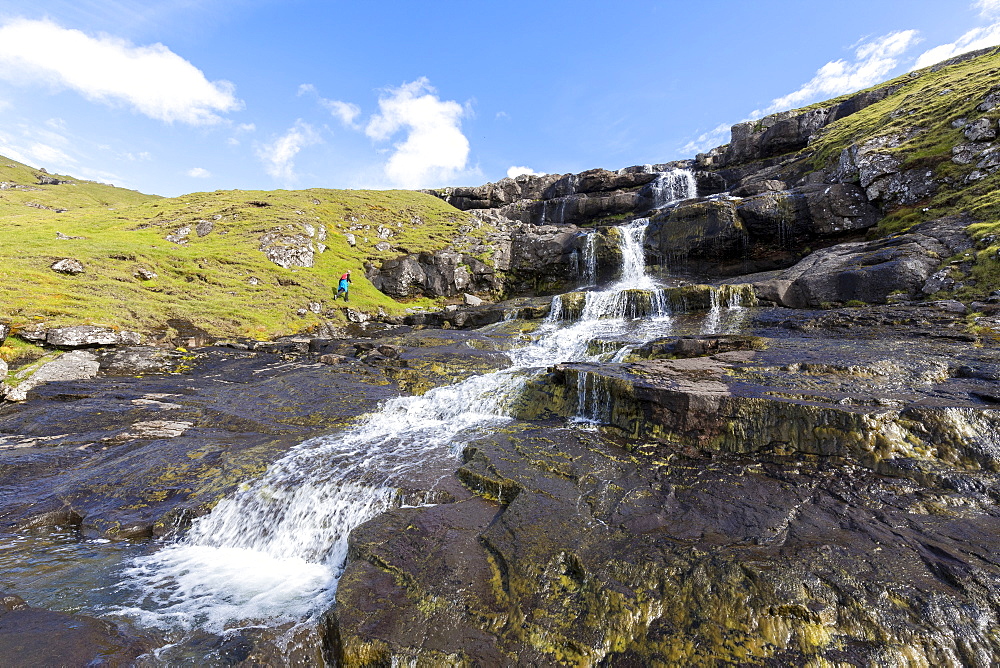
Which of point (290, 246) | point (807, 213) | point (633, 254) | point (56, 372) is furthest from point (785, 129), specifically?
point (56, 372)

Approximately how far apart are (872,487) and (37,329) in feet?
92.6

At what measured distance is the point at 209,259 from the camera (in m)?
32.2

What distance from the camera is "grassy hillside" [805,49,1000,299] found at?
55.9 ft

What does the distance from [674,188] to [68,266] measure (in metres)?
57.1

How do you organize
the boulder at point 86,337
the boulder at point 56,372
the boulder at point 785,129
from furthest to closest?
the boulder at point 785,129 → the boulder at point 86,337 → the boulder at point 56,372

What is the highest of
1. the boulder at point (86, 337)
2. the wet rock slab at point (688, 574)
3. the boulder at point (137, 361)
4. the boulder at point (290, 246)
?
the boulder at point (290, 246)

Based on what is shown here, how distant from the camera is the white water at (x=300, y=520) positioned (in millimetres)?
5633

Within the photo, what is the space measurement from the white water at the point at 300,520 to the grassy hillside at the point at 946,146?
21395 millimetres

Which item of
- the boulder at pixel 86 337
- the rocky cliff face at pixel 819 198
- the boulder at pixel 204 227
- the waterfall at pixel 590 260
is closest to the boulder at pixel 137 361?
the boulder at pixel 86 337

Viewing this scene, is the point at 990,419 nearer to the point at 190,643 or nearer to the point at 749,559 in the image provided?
the point at 749,559

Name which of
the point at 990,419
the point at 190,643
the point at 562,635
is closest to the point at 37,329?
the point at 190,643

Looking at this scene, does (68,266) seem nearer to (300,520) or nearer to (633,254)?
(300,520)

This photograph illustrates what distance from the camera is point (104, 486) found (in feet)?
28.3

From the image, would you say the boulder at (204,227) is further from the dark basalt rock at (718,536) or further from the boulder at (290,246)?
the dark basalt rock at (718,536)
